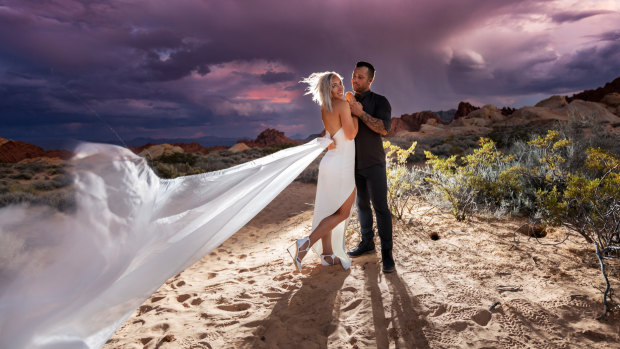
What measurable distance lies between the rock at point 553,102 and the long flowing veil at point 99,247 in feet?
204

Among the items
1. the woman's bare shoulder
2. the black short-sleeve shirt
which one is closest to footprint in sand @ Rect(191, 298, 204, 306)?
the black short-sleeve shirt

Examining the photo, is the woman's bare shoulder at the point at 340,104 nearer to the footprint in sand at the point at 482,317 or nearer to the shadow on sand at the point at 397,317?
the shadow on sand at the point at 397,317

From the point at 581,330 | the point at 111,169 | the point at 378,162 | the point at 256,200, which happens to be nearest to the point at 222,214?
the point at 256,200

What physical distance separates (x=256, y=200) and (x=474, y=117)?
192 feet

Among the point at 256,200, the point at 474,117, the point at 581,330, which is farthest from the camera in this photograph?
the point at 474,117

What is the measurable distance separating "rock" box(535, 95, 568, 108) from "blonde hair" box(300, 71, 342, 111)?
6088 cm

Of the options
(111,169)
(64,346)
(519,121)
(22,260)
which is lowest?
(64,346)

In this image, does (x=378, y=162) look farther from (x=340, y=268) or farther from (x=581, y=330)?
(x=581, y=330)

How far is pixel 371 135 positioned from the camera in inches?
134

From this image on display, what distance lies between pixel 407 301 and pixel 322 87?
2171mm

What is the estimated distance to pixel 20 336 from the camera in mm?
1814

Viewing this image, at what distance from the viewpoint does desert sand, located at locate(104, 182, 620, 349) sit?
2.48 metres

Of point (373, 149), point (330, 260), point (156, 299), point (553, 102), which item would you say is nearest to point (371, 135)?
point (373, 149)

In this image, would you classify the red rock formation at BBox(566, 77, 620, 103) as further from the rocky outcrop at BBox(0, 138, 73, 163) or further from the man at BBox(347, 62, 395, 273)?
the rocky outcrop at BBox(0, 138, 73, 163)
